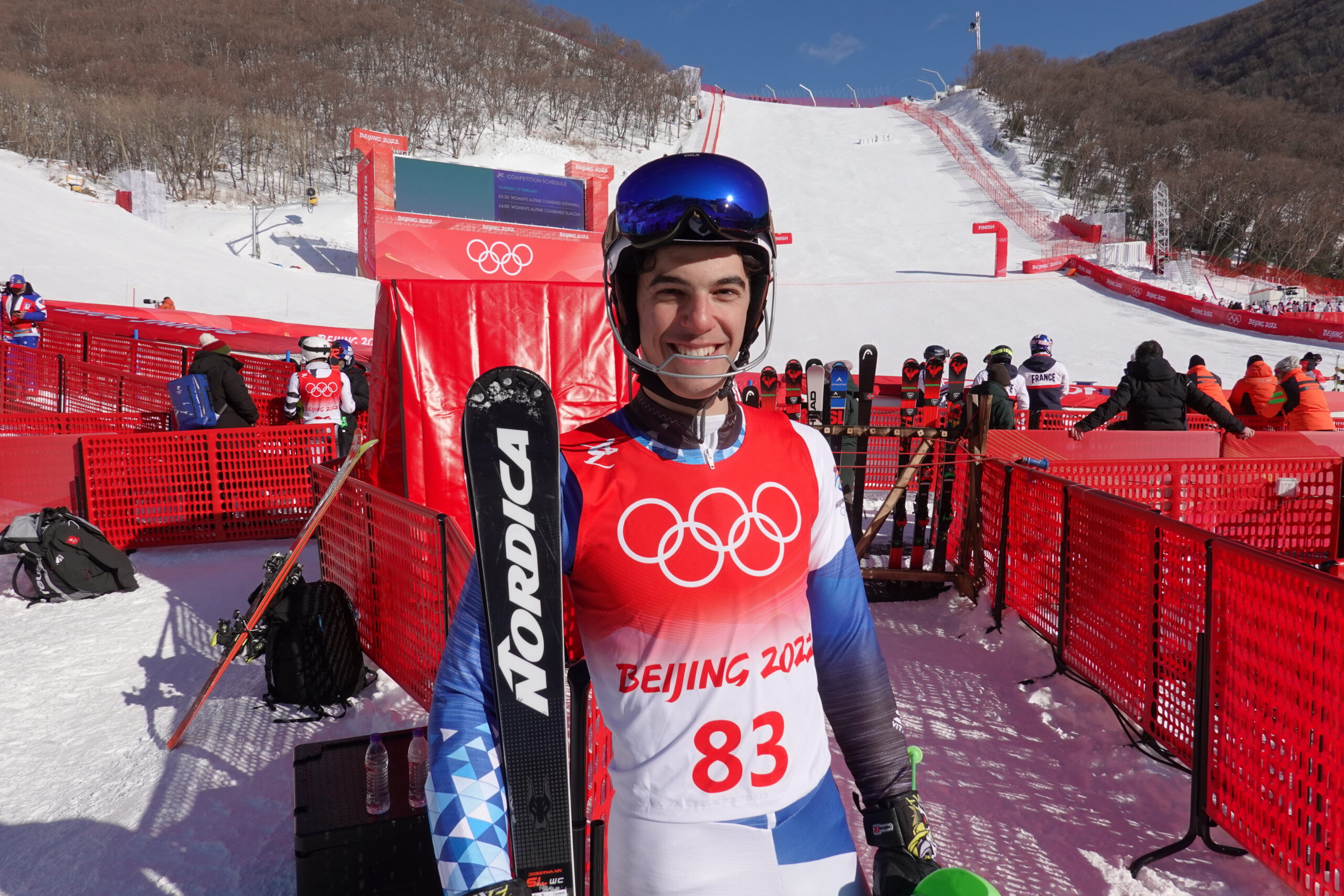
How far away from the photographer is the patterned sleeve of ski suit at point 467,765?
1.21m

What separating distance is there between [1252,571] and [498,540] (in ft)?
11.5

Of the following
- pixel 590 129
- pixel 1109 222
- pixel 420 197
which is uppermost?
pixel 590 129

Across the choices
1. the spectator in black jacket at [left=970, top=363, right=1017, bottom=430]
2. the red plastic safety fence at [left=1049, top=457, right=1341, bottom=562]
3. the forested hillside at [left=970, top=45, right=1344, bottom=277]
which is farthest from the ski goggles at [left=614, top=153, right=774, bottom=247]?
the forested hillside at [left=970, top=45, right=1344, bottom=277]

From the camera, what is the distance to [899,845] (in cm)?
148

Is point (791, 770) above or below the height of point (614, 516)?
below

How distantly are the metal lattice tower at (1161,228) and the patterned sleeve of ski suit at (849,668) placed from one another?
140 feet

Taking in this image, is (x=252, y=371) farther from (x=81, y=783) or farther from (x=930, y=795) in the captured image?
(x=930, y=795)

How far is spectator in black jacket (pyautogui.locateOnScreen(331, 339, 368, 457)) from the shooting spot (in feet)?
29.3

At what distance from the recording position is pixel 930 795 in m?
3.75

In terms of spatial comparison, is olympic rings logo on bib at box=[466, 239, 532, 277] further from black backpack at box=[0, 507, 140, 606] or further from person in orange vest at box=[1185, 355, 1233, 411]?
person in orange vest at box=[1185, 355, 1233, 411]

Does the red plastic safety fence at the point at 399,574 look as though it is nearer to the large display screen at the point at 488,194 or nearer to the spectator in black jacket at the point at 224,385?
the spectator in black jacket at the point at 224,385

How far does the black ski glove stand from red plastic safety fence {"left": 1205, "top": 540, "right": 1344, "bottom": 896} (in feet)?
7.94

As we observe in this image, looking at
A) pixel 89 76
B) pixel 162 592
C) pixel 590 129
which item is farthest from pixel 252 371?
pixel 89 76

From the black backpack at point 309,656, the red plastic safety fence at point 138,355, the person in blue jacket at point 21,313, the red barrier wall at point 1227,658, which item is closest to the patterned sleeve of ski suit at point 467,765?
the red barrier wall at point 1227,658
